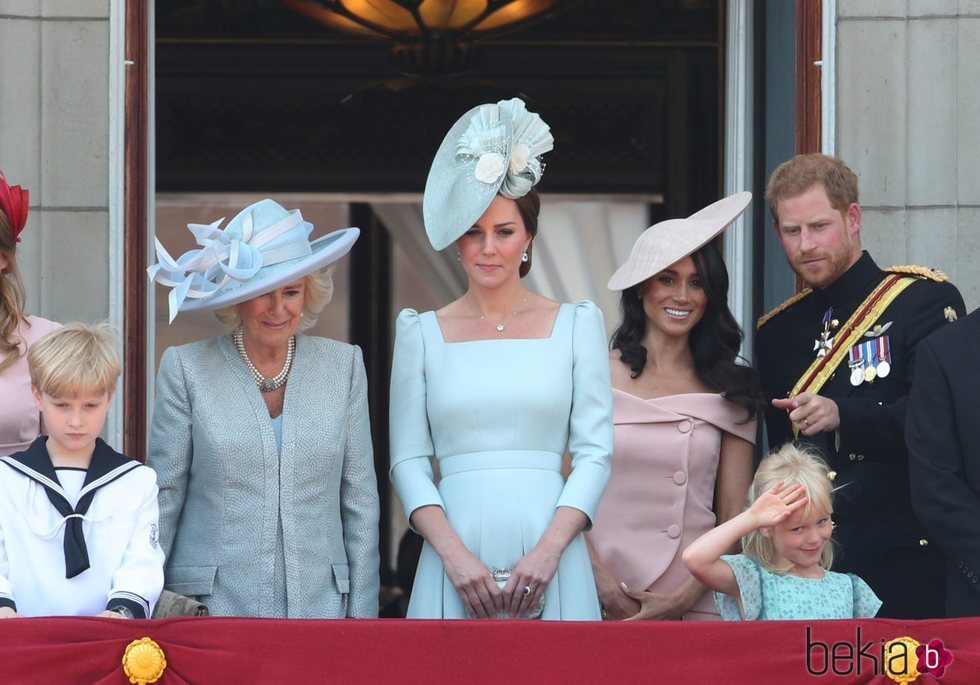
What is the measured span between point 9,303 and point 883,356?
2157 mm

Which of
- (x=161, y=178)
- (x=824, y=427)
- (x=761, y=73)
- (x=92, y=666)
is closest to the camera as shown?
(x=92, y=666)

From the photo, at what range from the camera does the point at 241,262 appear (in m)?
4.19

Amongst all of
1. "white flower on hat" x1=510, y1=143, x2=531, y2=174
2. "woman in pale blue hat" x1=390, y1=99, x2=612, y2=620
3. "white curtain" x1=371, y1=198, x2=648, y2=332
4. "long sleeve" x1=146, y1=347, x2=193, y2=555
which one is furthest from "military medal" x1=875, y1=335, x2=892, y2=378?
"white curtain" x1=371, y1=198, x2=648, y2=332

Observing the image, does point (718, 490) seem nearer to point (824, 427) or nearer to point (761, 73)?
point (824, 427)

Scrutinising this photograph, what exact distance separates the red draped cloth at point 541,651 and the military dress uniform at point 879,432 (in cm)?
84

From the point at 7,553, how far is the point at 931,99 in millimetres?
3160

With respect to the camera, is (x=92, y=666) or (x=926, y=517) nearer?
(x=92, y=666)

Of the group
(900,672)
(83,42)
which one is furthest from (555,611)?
(83,42)

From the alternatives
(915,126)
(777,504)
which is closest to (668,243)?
(777,504)

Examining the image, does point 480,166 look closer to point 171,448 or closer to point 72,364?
point 171,448

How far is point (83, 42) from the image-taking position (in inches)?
214

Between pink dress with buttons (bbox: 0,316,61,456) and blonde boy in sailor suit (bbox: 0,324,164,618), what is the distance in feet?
1.21

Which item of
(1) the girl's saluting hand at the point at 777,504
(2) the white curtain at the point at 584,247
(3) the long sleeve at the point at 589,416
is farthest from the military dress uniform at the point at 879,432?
(2) the white curtain at the point at 584,247

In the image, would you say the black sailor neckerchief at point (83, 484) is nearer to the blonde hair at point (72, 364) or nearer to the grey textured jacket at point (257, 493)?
the blonde hair at point (72, 364)
